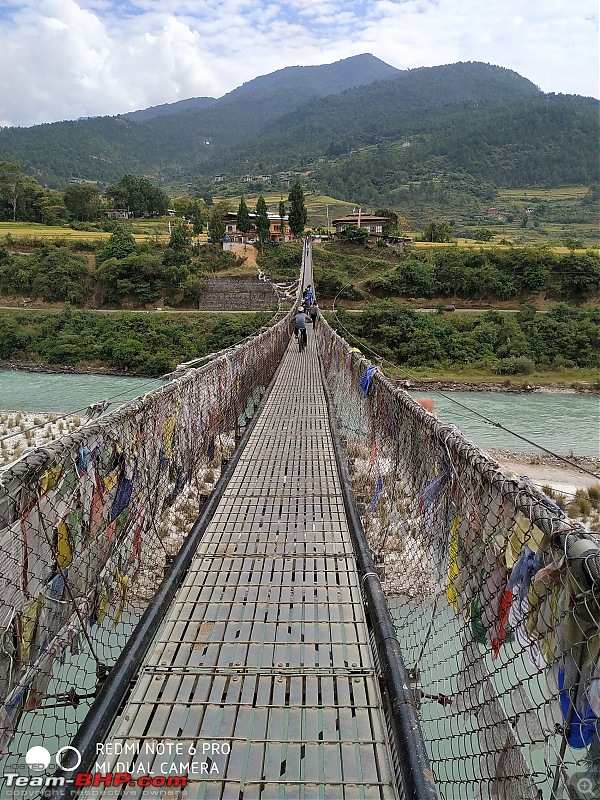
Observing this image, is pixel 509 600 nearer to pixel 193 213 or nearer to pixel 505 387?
pixel 505 387

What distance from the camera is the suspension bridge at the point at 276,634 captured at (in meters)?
1.30

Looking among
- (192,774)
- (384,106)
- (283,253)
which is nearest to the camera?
(192,774)

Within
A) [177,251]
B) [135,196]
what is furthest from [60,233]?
[135,196]

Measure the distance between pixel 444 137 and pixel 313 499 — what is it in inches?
4825

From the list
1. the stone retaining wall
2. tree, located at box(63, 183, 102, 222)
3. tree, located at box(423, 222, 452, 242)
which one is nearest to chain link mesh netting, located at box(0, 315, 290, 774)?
the stone retaining wall

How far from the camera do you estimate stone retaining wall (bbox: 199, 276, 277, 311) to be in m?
25.7

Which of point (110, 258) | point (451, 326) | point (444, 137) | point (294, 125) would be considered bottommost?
point (451, 326)

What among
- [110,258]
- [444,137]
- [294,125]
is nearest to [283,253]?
[110,258]

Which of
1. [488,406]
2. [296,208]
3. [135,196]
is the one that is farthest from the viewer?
[135,196]

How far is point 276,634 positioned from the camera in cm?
216

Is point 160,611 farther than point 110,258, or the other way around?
point 110,258

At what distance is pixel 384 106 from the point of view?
172 metres

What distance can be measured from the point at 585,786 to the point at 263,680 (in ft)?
3.84

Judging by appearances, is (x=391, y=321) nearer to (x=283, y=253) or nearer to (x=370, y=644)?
Result: (x=283, y=253)
